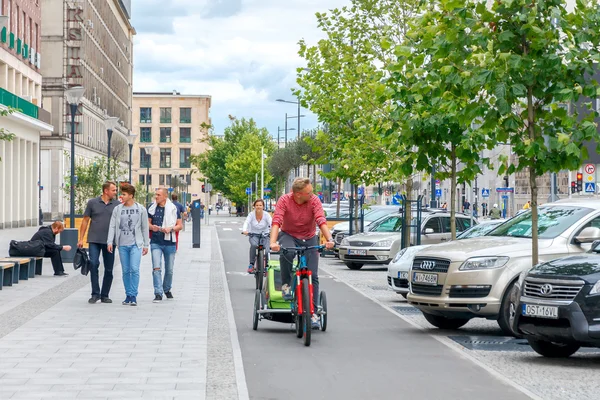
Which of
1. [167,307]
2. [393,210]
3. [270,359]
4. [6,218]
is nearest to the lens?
[270,359]

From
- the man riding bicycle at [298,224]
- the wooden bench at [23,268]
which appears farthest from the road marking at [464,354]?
the wooden bench at [23,268]

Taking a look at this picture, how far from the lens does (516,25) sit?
14.2 metres

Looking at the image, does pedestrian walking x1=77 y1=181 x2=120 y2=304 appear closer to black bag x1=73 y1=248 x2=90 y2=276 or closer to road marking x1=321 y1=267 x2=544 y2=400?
black bag x1=73 y1=248 x2=90 y2=276

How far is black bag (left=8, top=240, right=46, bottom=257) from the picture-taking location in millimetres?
22797

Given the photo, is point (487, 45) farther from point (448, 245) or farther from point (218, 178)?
point (218, 178)

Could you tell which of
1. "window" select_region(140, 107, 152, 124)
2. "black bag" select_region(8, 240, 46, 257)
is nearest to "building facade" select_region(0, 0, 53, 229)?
"black bag" select_region(8, 240, 46, 257)

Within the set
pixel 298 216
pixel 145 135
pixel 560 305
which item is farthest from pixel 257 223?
pixel 145 135

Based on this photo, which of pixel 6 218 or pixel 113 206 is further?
pixel 6 218

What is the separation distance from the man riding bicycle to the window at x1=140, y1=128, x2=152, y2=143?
144 metres

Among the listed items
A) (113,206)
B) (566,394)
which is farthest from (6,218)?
Result: (566,394)

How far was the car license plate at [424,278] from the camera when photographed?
13.6m

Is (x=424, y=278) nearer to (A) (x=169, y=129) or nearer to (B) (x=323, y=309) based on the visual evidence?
(B) (x=323, y=309)

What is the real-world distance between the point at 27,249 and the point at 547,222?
→ 40.4 feet

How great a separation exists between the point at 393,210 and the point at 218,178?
296 feet
